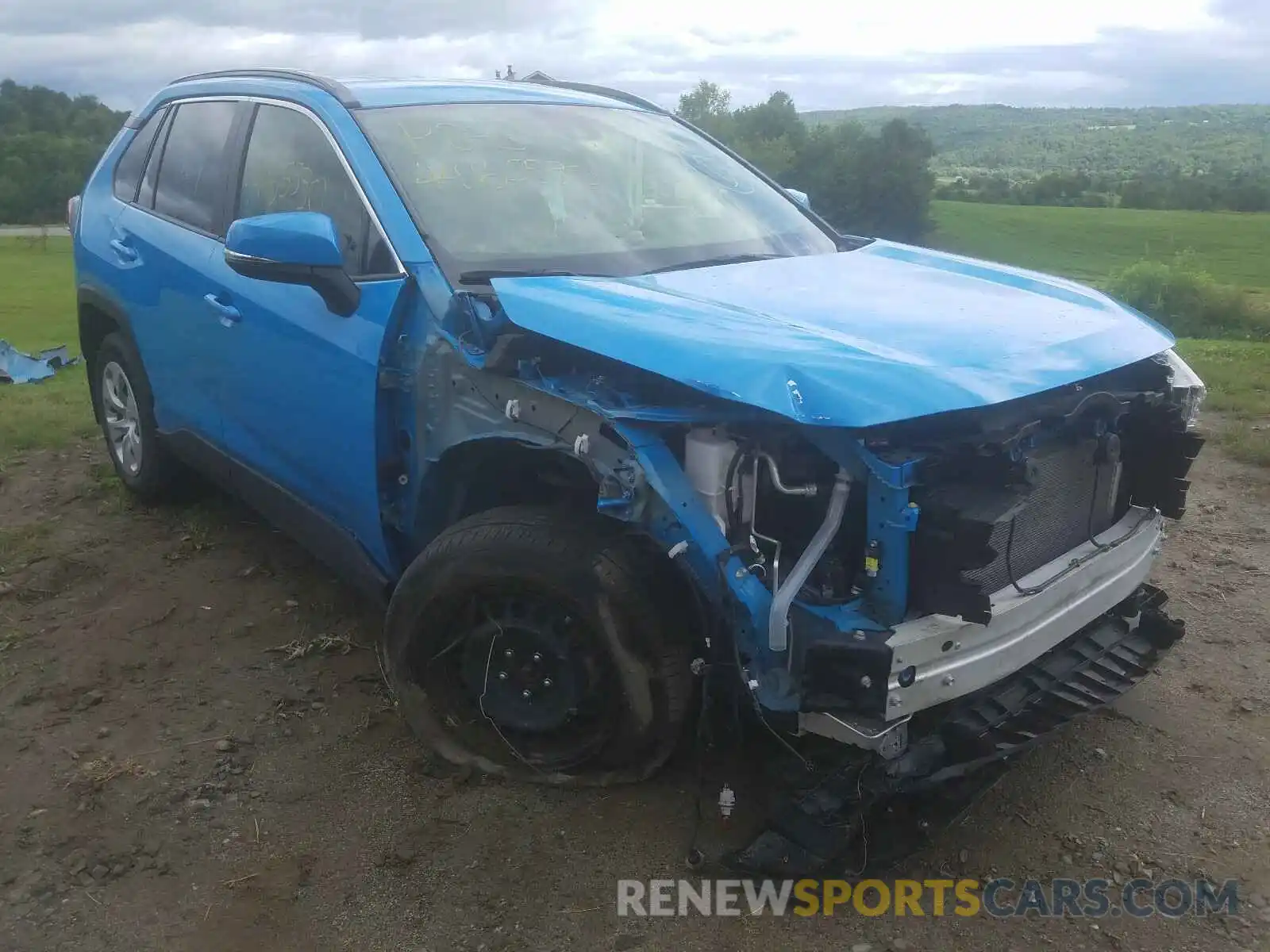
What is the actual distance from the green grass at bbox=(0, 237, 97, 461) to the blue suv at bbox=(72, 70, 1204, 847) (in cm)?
304

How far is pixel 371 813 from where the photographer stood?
2.89 m

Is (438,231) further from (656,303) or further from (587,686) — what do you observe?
(587,686)

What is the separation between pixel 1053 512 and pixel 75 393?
7264 mm

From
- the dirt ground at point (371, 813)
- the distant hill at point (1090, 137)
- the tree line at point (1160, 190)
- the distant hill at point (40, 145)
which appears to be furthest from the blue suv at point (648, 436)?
the distant hill at point (40, 145)

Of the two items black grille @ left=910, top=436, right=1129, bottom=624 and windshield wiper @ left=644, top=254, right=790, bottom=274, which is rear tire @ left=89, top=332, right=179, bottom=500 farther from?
black grille @ left=910, top=436, right=1129, bottom=624

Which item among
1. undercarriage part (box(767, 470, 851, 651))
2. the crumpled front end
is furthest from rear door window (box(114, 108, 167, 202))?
undercarriage part (box(767, 470, 851, 651))

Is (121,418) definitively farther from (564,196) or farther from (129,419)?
(564,196)

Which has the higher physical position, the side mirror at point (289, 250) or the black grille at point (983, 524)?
the side mirror at point (289, 250)

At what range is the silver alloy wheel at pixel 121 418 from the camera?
5020 millimetres

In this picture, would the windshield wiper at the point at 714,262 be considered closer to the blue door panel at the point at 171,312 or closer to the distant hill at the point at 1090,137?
the blue door panel at the point at 171,312

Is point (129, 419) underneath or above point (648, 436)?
underneath

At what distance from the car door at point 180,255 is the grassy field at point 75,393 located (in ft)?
7.55

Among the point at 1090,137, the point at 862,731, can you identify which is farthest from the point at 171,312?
the point at 1090,137

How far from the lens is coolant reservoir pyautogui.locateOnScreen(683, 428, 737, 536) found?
242 centimetres
